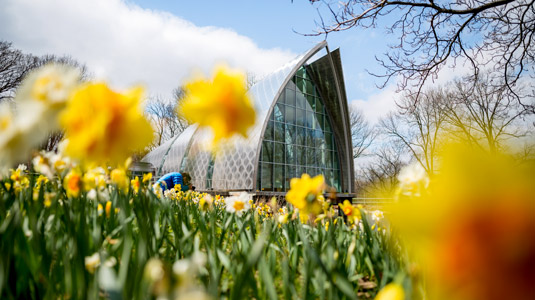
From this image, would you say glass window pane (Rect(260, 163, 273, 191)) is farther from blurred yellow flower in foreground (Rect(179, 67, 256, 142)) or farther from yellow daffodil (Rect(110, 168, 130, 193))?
blurred yellow flower in foreground (Rect(179, 67, 256, 142))

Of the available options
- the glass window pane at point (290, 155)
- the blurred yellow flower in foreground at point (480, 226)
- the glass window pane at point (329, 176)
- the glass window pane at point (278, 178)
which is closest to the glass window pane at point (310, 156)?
the glass window pane at point (290, 155)

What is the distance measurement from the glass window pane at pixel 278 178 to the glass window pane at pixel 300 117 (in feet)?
8.93

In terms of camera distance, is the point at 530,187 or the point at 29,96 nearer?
the point at 530,187

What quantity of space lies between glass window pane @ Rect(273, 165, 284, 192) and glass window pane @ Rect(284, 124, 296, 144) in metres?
1.41

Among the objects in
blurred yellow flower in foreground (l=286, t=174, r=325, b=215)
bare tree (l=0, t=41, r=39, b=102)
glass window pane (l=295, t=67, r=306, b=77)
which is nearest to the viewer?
blurred yellow flower in foreground (l=286, t=174, r=325, b=215)

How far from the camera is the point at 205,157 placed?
1644 centimetres

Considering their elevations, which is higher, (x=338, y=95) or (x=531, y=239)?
(x=338, y=95)

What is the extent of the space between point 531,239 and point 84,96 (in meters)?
0.46

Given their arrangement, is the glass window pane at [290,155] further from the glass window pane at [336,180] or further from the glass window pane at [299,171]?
the glass window pane at [336,180]

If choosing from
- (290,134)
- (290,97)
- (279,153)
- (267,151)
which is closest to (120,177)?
(267,151)

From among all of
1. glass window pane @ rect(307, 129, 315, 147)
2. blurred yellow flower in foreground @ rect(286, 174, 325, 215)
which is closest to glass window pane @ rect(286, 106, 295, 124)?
glass window pane @ rect(307, 129, 315, 147)

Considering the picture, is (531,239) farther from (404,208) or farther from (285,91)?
(285,91)

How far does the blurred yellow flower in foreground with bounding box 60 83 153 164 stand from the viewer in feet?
1.32

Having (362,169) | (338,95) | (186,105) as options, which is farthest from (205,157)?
(186,105)
